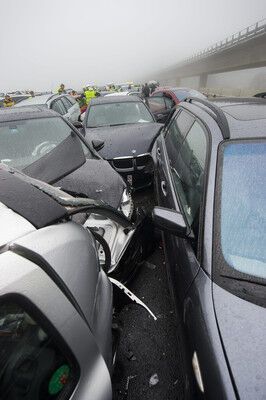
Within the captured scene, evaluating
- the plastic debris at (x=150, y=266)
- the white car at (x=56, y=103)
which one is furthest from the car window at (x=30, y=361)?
the white car at (x=56, y=103)

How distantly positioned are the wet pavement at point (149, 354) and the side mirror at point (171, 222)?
815 millimetres

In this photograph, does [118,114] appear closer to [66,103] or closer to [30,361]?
[66,103]

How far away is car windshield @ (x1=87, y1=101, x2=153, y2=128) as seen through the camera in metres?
7.00

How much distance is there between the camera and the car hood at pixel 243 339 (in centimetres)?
126

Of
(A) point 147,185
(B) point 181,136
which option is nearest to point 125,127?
(A) point 147,185

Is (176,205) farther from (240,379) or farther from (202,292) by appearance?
(240,379)

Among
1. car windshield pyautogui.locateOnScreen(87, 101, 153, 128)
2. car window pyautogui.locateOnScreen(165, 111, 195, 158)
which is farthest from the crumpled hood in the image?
car windshield pyautogui.locateOnScreen(87, 101, 153, 128)

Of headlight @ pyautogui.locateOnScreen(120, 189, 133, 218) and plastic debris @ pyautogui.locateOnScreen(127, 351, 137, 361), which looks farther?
headlight @ pyautogui.locateOnScreen(120, 189, 133, 218)

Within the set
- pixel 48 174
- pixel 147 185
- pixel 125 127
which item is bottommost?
pixel 147 185

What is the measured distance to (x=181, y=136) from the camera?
11.3 feet

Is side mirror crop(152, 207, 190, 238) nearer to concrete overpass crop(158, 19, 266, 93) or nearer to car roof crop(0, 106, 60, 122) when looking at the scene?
car roof crop(0, 106, 60, 122)

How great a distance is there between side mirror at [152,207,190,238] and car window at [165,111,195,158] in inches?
53.6

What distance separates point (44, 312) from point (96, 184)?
256cm

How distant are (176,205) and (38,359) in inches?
63.6
